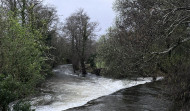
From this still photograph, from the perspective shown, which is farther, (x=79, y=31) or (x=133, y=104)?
(x=79, y=31)

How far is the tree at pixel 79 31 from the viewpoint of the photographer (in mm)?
44422

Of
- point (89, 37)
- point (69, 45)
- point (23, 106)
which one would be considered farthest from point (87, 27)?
point (23, 106)

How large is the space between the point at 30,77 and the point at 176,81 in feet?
25.3

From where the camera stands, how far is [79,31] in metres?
44.9

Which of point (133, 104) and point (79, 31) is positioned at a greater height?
point (79, 31)

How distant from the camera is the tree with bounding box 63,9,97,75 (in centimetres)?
4442

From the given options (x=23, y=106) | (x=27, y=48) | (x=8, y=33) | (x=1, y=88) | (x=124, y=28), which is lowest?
(x=23, y=106)

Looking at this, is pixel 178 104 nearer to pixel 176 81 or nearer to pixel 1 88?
pixel 176 81

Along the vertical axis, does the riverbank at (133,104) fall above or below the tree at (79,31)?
below

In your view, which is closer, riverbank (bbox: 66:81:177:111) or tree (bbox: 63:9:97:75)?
riverbank (bbox: 66:81:177:111)

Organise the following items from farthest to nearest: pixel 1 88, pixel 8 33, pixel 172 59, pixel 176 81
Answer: pixel 172 59, pixel 176 81, pixel 8 33, pixel 1 88

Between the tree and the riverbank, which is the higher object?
the tree

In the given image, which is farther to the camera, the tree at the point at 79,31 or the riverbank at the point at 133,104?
the tree at the point at 79,31

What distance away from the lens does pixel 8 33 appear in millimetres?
10125
